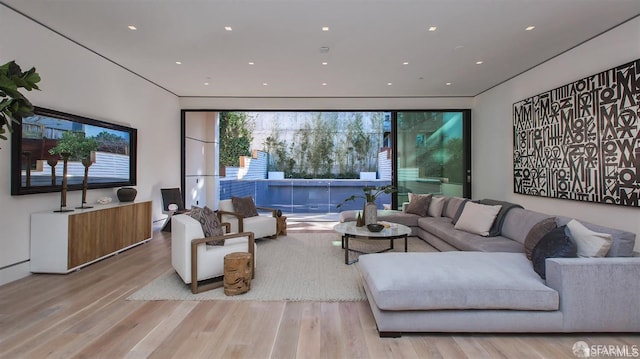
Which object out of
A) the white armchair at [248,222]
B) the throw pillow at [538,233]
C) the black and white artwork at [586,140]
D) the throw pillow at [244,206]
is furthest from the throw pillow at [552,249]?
the throw pillow at [244,206]

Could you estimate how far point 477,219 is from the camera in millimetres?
4137

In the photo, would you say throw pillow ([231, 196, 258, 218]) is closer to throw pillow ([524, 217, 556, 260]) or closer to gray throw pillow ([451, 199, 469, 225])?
gray throw pillow ([451, 199, 469, 225])

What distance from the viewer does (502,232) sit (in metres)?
3.97

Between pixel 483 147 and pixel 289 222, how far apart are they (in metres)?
4.72

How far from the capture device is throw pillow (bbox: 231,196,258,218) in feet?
17.2

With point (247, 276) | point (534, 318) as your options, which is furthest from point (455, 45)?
point (247, 276)

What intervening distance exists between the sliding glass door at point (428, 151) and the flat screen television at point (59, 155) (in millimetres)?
5491

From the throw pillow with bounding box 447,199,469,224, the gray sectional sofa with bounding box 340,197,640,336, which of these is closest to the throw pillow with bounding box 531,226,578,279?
the gray sectional sofa with bounding box 340,197,640,336

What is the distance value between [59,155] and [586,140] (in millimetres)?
6744

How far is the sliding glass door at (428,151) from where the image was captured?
22.9 feet

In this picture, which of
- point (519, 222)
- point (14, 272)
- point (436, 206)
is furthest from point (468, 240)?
point (14, 272)

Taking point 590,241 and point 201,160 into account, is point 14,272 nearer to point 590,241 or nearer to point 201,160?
point 201,160

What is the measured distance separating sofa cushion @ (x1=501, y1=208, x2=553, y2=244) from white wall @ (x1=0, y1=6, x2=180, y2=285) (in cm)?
571

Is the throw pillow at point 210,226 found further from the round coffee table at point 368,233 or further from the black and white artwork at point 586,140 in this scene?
the black and white artwork at point 586,140
